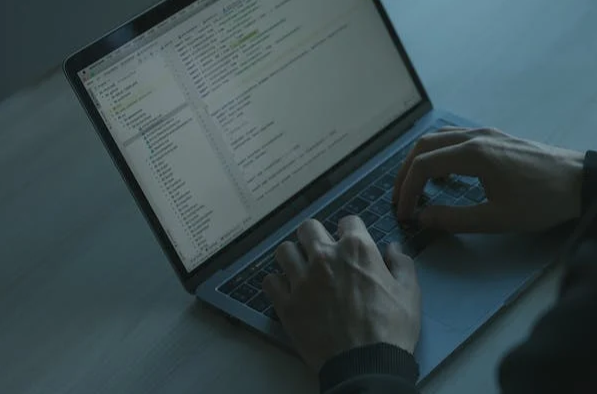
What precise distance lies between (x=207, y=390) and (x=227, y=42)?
360 millimetres

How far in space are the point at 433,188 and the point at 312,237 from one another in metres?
0.16

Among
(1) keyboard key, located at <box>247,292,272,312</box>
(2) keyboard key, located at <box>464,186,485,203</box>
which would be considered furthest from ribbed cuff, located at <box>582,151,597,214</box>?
(1) keyboard key, located at <box>247,292,272,312</box>

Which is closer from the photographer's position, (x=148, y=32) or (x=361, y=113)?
(x=148, y=32)

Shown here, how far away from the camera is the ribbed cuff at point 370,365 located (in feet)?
2.80

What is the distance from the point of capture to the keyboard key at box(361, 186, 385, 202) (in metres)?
1.09

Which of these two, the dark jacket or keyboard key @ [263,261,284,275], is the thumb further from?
the dark jacket

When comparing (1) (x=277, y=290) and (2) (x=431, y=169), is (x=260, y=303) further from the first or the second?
(2) (x=431, y=169)

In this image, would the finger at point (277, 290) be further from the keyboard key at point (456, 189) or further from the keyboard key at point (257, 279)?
the keyboard key at point (456, 189)

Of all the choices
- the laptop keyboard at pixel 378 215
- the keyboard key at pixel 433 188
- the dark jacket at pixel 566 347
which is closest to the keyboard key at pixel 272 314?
the laptop keyboard at pixel 378 215

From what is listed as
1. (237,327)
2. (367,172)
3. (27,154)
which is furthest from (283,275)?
(27,154)

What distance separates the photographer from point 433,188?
1082mm

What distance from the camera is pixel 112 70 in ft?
3.32

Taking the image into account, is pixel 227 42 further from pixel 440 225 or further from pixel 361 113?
pixel 440 225

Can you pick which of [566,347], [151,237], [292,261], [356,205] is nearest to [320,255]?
[292,261]
